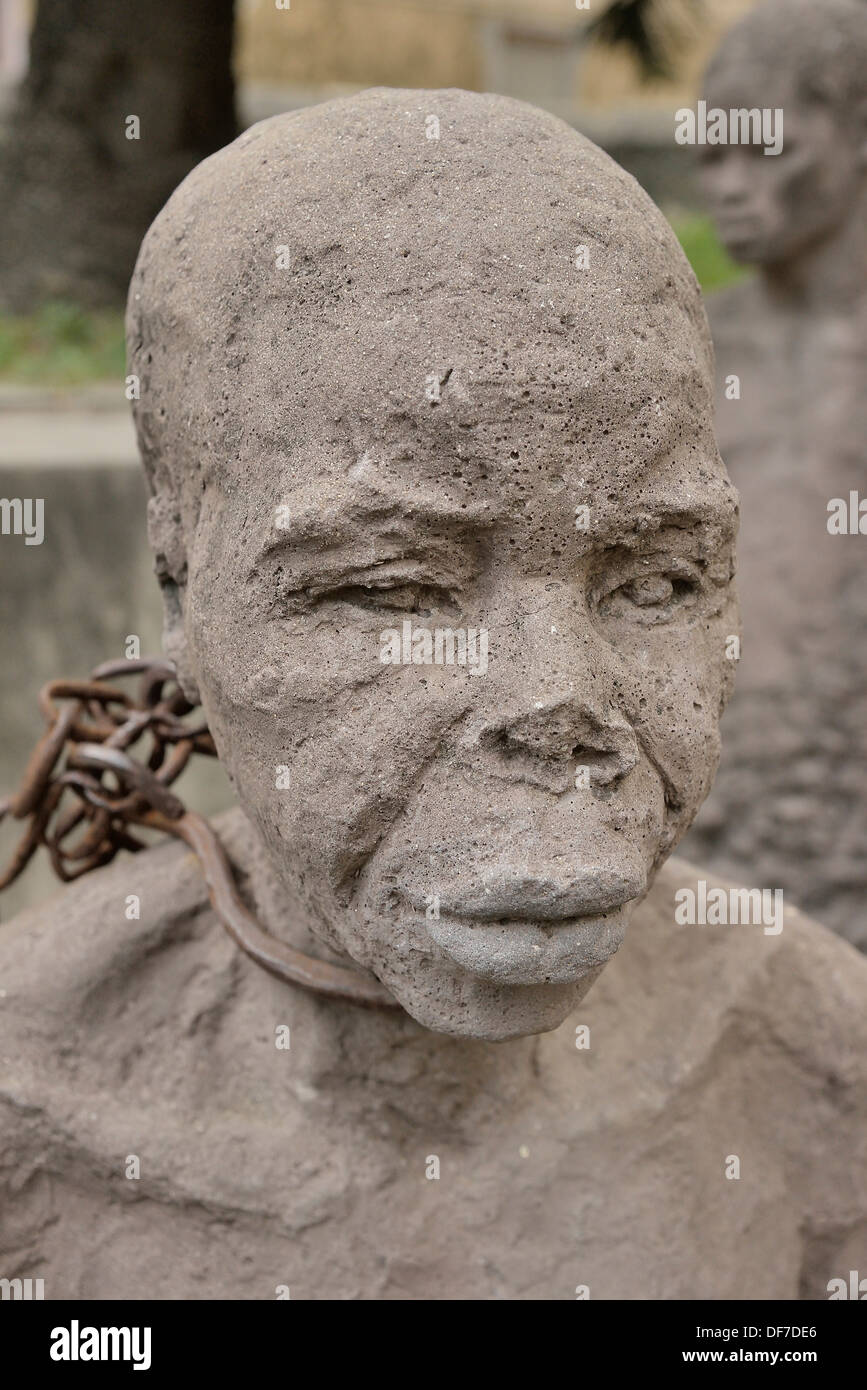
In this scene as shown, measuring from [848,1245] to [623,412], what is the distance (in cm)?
105

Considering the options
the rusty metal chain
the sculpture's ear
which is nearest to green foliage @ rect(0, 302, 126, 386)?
the rusty metal chain

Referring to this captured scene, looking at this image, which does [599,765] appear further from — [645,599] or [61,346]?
[61,346]

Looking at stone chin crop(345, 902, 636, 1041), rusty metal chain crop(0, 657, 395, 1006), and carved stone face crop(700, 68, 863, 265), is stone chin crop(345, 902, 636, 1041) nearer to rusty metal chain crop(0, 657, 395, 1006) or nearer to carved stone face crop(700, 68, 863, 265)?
rusty metal chain crop(0, 657, 395, 1006)

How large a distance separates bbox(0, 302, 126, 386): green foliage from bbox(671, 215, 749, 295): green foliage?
2193 millimetres

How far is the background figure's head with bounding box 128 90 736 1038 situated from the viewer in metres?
1.21

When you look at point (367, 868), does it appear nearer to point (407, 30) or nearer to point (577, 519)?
point (577, 519)

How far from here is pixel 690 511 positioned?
50.6 inches

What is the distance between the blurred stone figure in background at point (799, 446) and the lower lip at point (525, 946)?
223 cm

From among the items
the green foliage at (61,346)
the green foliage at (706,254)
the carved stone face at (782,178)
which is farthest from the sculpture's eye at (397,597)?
the green foliage at (706,254)

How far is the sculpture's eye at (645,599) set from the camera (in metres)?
1.31

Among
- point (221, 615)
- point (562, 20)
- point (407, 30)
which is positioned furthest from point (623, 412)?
point (562, 20)

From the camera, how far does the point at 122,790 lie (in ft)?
5.46

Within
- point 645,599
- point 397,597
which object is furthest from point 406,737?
point 645,599

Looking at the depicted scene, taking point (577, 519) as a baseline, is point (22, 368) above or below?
above
